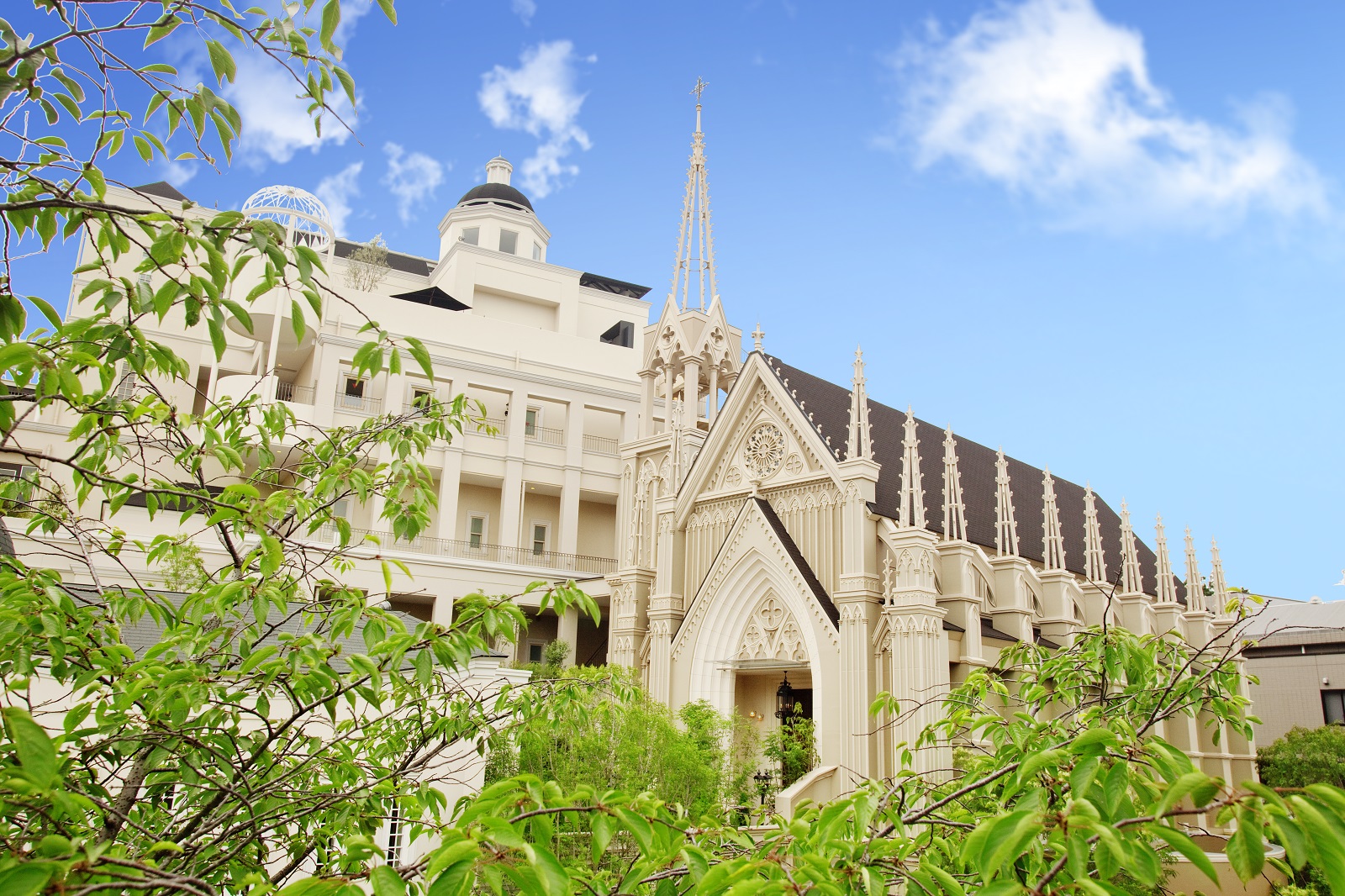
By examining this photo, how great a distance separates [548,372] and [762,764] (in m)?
20.9

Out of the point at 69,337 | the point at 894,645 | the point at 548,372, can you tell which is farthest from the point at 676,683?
the point at 69,337

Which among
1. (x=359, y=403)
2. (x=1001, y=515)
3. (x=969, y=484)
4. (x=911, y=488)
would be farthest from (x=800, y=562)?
(x=359, y=403)

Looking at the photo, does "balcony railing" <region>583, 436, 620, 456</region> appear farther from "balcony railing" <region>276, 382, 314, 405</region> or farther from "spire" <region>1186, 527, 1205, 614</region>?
"spire" <region>1186, 527, 1205, 614</region>

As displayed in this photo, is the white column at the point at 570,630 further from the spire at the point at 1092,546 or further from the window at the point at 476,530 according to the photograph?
the spire at the point at 1092,546

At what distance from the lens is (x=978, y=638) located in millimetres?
21422

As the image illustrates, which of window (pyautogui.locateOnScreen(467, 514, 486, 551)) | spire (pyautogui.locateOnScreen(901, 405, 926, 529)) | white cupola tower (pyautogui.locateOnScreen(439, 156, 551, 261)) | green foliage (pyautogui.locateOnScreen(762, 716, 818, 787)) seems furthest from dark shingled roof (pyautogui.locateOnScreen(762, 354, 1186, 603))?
white cupola tower (pyautogui.locateOnScreen(439, 156, 551, 261))

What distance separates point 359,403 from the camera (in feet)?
121

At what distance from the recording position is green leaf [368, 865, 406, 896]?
2.57 metres

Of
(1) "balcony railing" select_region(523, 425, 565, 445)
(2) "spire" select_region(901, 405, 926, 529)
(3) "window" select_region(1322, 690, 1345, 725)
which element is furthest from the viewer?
(1) "balcony railing" select_region(523, 425, 565, 445)

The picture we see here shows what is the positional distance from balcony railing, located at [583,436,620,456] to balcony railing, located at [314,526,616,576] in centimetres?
427

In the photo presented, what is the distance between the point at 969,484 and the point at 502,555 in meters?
17.1

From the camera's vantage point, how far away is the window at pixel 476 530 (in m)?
38.5

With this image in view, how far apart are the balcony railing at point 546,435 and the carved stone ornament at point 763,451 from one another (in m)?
15.3

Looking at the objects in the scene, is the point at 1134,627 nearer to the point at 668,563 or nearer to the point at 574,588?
the point at 668,563
